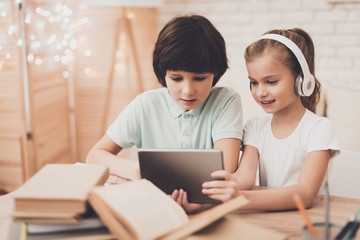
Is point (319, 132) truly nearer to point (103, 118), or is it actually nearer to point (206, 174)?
point (206, 174)

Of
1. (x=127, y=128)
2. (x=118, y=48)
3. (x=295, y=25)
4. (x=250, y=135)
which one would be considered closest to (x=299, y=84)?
(x=250, y=135)

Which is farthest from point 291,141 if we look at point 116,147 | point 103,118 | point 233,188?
point 103,118

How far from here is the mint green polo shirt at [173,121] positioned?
4.37 feet

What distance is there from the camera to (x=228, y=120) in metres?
1.29

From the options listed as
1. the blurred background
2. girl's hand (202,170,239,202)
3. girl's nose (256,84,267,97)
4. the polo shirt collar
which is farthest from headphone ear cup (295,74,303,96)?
the blurred background

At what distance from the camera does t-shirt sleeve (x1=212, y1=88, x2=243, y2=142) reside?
49.7 inches

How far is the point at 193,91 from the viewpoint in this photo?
1175 mm

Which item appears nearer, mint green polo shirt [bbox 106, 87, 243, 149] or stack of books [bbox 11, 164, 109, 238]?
stack of books [bbox 11, 164, 109, 238]

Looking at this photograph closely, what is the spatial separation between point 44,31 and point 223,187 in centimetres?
267

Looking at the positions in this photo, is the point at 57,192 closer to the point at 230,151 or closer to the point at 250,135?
the point at 230,151

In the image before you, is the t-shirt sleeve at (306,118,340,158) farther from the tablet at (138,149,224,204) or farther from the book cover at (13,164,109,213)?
the book cover at (13,164,109,213)

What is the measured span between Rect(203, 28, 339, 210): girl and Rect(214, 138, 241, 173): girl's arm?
28 mm

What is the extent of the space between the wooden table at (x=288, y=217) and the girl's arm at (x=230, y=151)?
27 centimetres

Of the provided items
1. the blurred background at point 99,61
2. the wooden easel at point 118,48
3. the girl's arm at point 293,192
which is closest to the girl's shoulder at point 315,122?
the girl's arm at point 293,192
